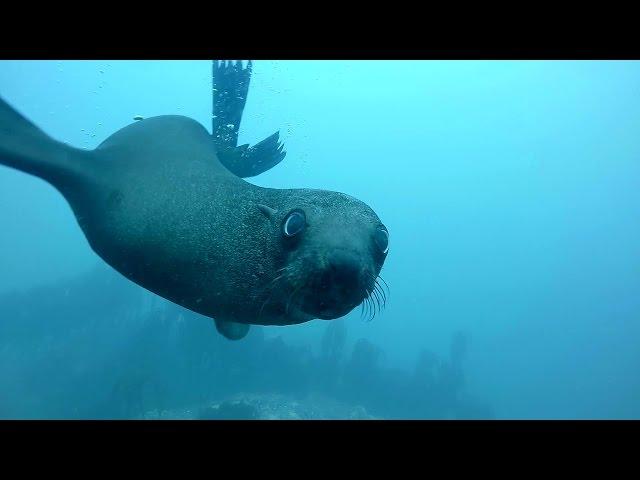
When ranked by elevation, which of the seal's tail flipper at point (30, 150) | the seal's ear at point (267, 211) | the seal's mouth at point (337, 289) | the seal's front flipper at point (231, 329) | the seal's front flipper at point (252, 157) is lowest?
the seal's mouth at point (337, 289)

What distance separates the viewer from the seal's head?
2031 millimetres

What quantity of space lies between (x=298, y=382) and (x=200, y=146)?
54.2 feet

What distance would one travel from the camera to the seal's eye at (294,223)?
89.8 inches

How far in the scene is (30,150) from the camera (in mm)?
2836

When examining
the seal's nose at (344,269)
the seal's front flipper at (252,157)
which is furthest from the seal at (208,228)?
the seal's front flipper at (252,157)

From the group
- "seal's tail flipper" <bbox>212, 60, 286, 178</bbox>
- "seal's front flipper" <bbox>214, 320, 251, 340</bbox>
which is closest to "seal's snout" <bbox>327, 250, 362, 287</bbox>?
"seal's front flipper" <bbox>214, 320, 251, 340</bbox>

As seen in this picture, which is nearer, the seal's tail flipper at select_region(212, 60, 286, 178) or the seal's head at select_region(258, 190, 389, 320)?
the seal's head at select_region(258, 190, 389, 320)

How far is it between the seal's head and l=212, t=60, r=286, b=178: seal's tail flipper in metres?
2.17

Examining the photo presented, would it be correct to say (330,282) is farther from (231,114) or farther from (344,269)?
(231,114)

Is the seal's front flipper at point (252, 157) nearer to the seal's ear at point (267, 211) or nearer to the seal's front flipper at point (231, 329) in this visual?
the seal's front flipper at point (231, 329)

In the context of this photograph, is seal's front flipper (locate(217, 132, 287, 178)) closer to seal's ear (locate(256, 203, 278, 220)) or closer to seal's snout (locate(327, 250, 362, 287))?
seal's ear (locate(256, 203, 278, 220))

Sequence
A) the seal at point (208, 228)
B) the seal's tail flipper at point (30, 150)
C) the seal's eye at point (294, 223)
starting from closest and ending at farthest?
the seal at point (208, 228), the seal's eye at point (294, 223), the seal's tail flipper at point (30, 150)
